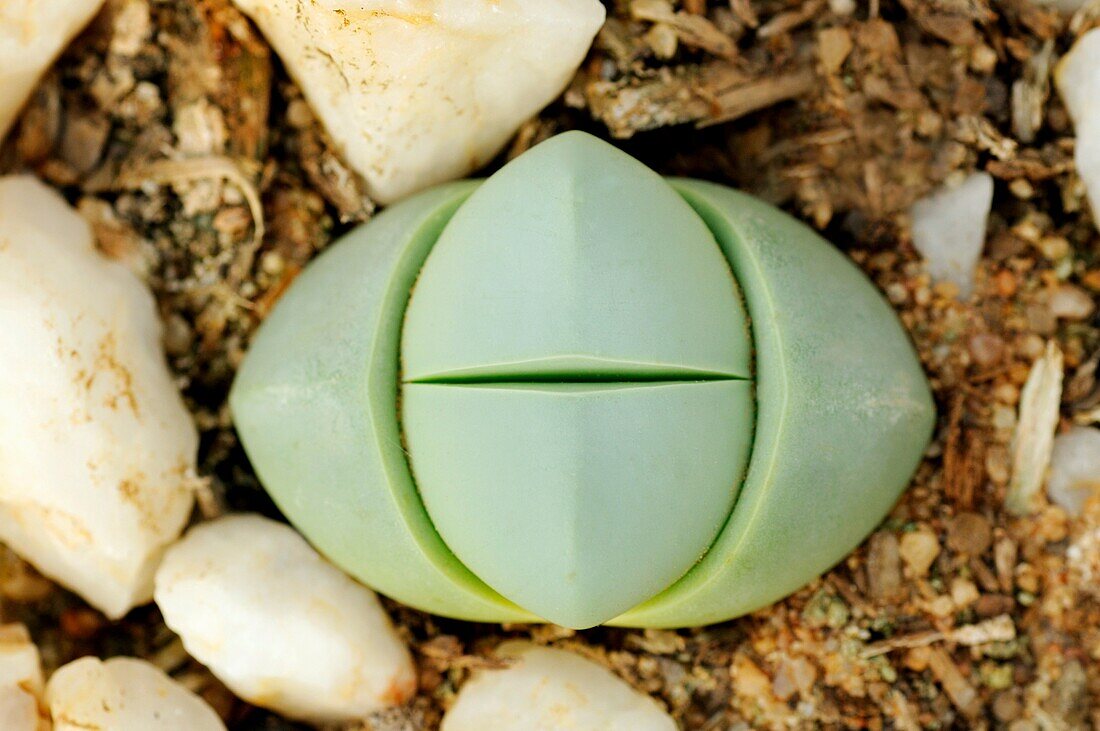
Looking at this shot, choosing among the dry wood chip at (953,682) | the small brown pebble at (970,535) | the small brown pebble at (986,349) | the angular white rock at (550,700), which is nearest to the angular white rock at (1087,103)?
the small brown pebble at (986,349)

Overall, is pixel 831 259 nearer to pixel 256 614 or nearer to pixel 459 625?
pixel 459 625

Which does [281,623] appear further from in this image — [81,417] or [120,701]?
[81,417]

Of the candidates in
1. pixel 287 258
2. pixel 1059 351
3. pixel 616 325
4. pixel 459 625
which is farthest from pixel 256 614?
pixel 1059 351

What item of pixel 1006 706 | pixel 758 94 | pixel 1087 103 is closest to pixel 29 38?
pixel 758 94

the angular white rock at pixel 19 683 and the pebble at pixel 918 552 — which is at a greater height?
the angular white rock at pixel 19 683

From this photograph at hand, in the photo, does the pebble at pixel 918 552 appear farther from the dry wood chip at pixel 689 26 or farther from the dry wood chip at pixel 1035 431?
the dry wood chip at pixel 689 26

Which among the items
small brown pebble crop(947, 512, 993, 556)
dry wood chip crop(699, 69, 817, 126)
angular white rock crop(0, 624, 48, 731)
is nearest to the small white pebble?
small brown pebble crop(947, 512, 993, 556)
